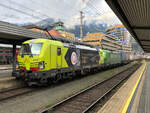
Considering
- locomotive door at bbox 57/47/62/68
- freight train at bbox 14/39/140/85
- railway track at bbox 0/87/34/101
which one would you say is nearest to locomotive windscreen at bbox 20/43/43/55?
freight train at bbox 14/39/140/85

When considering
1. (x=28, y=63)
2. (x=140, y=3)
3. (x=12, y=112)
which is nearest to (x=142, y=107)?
(x=140, y=3)

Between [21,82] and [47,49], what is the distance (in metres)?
4.21

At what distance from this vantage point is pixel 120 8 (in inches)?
277

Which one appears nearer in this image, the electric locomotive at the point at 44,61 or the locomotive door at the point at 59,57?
the electric locomotive at the point at 44,61

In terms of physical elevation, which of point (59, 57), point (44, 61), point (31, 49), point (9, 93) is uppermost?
point (31, 49)

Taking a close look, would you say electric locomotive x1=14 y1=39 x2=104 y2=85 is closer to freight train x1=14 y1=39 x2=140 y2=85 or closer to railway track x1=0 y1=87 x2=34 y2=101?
freight train x1=14 y1=39 x2=140 y2=85

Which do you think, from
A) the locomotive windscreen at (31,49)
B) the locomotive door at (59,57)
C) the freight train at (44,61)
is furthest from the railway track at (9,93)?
the locomotive door at (59,57)

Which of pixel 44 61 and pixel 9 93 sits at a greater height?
pixel 44 61

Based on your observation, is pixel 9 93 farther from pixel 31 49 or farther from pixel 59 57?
pixel 59 57

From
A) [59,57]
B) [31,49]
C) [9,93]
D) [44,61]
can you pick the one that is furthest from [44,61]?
[9,93]

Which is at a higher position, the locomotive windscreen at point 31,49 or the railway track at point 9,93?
the locomotive windscreen at point 31,49

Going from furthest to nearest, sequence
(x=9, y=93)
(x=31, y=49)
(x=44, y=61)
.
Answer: (x=31, y=49), (x=44, y=61), (x=9, y=93)

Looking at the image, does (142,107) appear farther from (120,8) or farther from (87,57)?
(87,57)

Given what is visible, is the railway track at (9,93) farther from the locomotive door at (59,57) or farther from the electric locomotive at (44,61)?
the locomotive door at (59,57)
